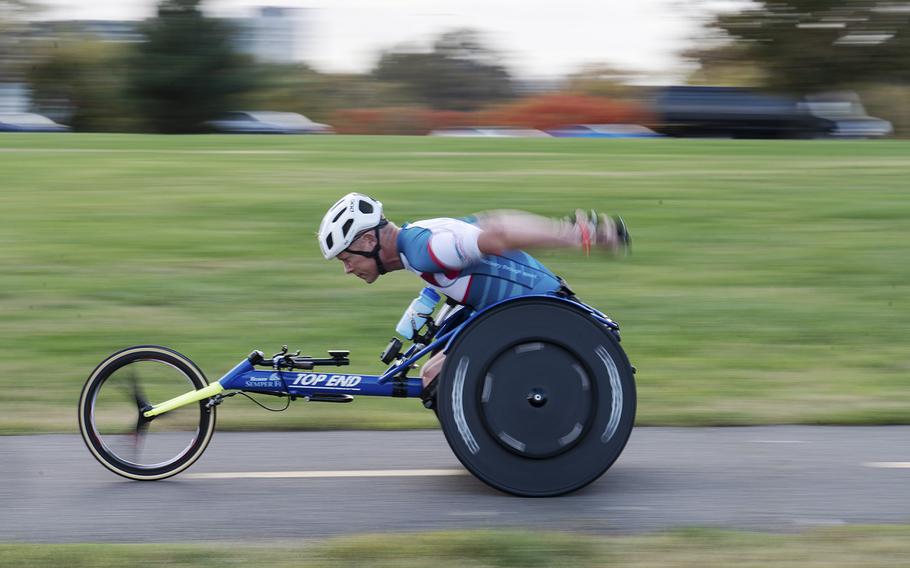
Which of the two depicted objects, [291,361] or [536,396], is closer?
[536,396]

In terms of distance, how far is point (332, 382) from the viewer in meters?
5.50

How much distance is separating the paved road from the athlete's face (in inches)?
38.4

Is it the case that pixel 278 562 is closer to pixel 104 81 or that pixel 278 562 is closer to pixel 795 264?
pixel 795 264

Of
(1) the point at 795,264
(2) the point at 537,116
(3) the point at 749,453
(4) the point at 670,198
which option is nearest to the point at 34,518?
(3) the point at 749,453

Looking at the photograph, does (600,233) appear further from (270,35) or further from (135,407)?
(270,35)

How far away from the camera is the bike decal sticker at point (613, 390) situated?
17.2 ft

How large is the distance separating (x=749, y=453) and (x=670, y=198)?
7.34 m

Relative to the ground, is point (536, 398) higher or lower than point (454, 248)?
lower

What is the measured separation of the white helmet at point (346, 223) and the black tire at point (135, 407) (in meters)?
0.88

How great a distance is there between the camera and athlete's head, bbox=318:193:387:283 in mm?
5297

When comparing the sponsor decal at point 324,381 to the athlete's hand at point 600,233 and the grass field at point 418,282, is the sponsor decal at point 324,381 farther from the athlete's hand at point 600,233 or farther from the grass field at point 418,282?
the athlete's hand at point 600,233

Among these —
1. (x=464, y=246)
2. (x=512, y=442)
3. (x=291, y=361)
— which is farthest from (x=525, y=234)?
(x=291, y=361)

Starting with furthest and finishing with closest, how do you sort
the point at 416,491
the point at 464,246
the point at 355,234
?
the point at 416,491 < the point at 355,234 < the point at 464,246

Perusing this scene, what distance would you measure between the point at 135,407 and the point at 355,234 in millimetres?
1344
